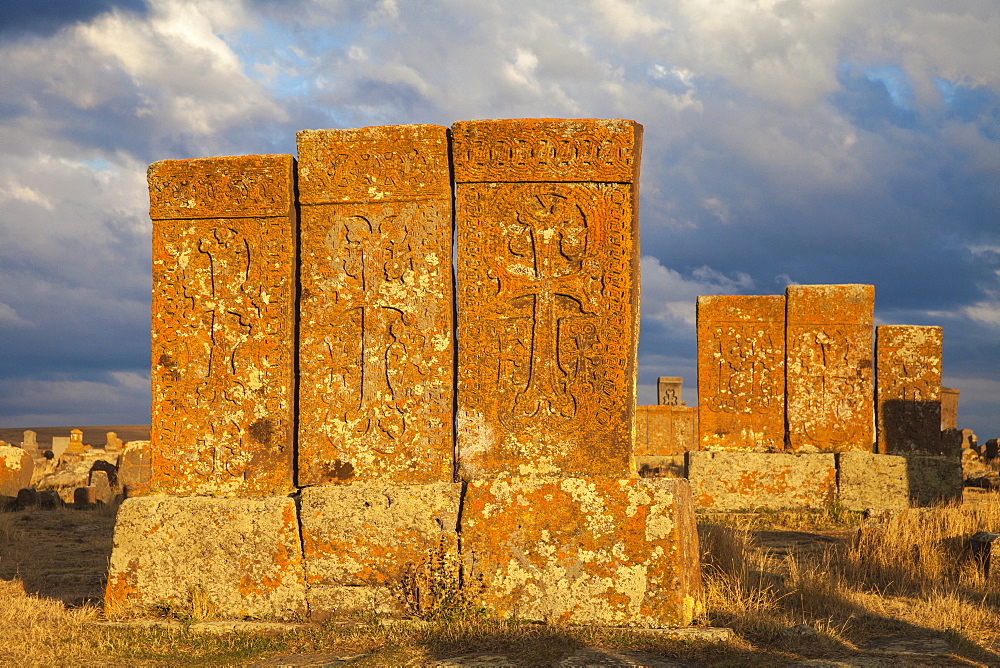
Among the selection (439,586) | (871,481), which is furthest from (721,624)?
(871,481)

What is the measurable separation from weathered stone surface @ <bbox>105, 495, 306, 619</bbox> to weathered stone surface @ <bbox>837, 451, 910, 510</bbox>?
7.69 m

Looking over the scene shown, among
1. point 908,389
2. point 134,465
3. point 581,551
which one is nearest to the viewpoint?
point 581,551

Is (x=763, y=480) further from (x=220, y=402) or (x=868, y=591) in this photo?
(x=220, y=402)

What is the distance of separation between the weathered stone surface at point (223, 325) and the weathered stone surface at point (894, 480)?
7738 mm

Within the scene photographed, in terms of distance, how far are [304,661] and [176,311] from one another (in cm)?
223

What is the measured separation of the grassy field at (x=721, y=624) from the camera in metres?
4.23

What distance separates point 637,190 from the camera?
16.1ft

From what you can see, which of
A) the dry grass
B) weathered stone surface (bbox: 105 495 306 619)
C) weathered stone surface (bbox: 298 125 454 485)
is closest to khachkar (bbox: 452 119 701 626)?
weathered stone surface (bbox: 298 125 454 485)

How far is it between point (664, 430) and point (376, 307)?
47.4 feet

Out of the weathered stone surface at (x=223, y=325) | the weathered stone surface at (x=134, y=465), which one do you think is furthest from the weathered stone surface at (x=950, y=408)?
the weathered stone surface at (x=223, y=325)

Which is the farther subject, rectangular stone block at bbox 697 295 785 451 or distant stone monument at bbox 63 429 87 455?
distant stone monument at bbox 63 429 87 455

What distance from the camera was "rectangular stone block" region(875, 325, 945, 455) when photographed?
11250 mm

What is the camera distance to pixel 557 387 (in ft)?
15.7

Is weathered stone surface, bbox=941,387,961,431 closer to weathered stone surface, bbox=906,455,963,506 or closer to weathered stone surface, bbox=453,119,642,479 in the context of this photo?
weathered stone surface, bbox=906,455,963,506
